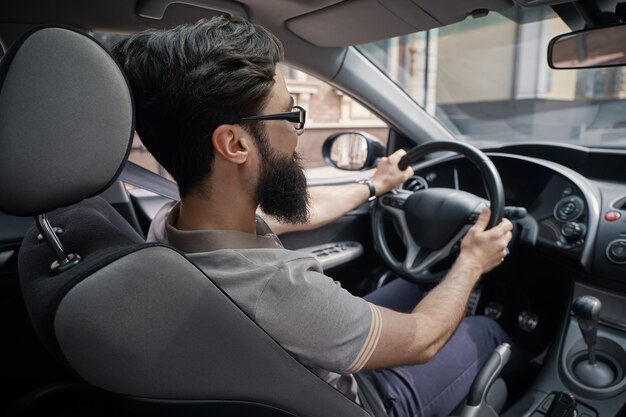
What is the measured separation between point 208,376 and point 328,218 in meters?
1.42

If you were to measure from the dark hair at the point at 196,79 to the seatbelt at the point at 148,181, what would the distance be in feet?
3.36

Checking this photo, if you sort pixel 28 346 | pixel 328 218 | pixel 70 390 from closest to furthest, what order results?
pixel 70 390
pixel 28 346
pixel 328 218

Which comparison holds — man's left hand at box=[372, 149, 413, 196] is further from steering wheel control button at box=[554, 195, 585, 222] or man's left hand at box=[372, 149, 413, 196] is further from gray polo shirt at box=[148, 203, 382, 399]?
gray polo shirt at box=[148, 203, 382, 399]

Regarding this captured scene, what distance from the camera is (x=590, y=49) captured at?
177 cm

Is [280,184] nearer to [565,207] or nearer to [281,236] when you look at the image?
[281,236]

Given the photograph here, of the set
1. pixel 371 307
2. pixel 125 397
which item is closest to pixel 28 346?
pixel 125 397

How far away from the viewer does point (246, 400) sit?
2.99 feet

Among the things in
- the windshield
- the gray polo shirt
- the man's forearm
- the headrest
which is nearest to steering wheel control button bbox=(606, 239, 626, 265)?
the man's forearm

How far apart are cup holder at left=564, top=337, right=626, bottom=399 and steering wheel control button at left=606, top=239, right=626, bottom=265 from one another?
34 cm

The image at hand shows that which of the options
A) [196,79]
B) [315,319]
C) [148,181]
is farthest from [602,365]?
[148,181]

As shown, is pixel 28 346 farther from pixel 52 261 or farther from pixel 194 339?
pixel 194 339

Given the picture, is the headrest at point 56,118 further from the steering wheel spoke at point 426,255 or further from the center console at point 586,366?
the center console at point 586,366

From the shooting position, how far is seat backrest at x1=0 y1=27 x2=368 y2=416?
80cm

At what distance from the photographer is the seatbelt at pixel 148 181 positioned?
208 centimetres
